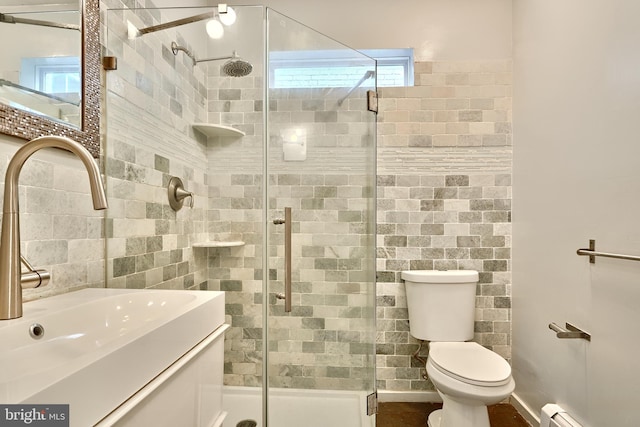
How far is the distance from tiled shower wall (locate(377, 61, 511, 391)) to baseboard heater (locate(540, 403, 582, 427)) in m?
0.53

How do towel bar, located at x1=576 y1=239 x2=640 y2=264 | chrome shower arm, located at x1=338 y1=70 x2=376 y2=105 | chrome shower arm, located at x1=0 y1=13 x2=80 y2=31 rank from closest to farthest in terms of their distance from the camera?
chrome shower arm, located at x1=0 y1=13 x2=80 y2=31, towel bar, located at x1=576 y1=239 x2=640 y2=264, chrome shower arm, located at x1=338 y1=70 x2=376 y2=105

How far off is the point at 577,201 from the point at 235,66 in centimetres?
182

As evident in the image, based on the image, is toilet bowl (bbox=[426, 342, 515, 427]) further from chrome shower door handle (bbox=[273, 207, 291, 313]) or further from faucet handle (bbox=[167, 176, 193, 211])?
faucet handle (bbox=[167, 176, 193, 211])

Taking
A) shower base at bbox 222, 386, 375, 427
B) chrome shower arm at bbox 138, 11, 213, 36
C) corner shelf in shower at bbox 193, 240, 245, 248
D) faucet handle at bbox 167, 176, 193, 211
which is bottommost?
shower base at bbox 222, 386, 375, 427

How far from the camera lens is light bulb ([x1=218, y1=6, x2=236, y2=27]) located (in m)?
1.53

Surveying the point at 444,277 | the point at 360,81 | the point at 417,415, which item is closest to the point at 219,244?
the point at 360,81

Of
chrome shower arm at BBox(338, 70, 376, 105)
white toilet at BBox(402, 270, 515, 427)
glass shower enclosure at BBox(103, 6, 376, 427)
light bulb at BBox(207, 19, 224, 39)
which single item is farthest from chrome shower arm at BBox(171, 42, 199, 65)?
white toilet at BBox(402, 270, 515, 427)

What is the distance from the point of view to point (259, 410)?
5.02ft

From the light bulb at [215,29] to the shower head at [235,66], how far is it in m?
0.10

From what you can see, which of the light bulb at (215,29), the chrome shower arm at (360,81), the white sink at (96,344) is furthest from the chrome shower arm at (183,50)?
the white sink at (96,344)

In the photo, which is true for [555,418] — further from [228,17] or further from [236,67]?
[228,17]

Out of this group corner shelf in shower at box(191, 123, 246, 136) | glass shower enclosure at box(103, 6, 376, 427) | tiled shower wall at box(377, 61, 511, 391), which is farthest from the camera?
tiled shower wall at box(377, 61, 511, 391)

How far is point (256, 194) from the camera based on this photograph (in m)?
1.59

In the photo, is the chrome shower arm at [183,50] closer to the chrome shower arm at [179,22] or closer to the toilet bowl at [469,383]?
the chrome shower arm at [179,22]
